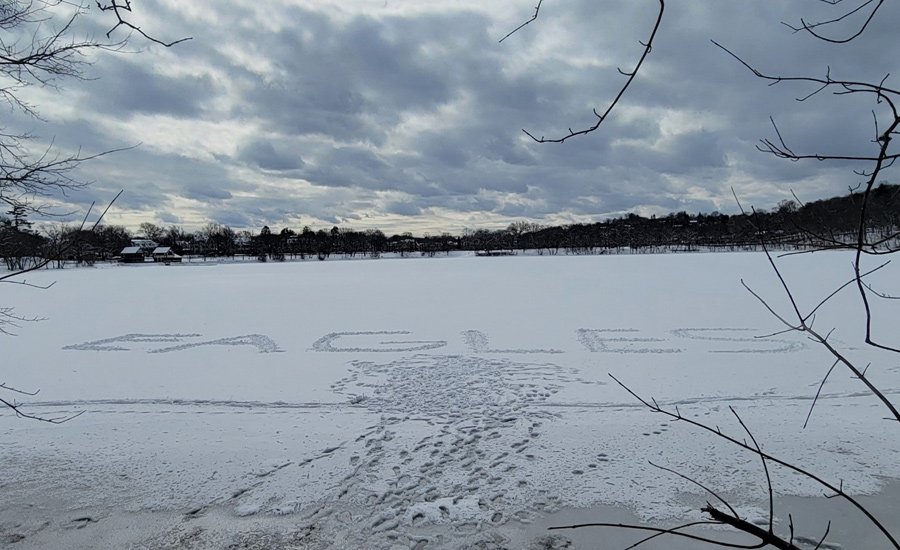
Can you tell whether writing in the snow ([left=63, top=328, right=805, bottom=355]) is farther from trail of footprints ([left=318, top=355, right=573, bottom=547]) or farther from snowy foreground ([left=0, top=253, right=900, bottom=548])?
trail of footprints ([left=318, top=355, right=573, bottom=547])

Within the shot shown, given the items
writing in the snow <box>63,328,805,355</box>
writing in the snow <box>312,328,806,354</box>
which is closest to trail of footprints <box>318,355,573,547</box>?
writing in the snow <box>312,328,806,354</box>

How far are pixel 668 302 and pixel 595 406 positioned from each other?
10.5m

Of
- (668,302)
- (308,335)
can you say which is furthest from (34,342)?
(668,302)

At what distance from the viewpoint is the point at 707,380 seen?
24.0 feet

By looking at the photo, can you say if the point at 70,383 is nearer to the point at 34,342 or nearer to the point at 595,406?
the point at 34,342

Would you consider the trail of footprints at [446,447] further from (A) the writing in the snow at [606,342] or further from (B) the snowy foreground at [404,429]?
(A) the writing in the snow at [606,342]

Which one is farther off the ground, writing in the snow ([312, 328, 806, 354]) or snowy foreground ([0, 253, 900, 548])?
writing in the snow ([312, 328, 806, 354])

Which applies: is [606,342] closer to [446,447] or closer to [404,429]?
[404,429]

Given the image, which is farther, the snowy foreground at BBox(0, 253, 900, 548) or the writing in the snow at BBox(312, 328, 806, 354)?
the writing in the snow at BBox(312, 328, 806, 354)

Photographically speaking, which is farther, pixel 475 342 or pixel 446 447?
pixel 475 342

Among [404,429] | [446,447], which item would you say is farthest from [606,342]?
[446,447]

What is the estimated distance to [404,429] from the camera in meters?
5.47

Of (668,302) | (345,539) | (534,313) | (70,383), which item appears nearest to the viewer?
(345,539)

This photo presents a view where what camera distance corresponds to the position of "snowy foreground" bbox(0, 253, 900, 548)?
3.88 meters
